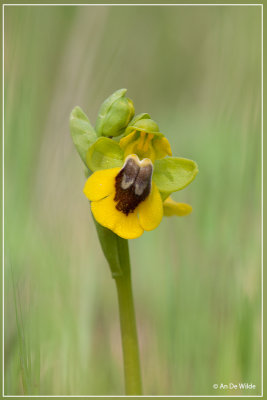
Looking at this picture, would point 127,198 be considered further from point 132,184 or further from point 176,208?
point 176,208

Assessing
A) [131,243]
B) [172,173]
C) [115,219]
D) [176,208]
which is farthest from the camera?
[131,243]

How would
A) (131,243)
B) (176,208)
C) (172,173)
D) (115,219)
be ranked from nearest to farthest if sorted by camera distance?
(115,219)
(172,173)
(176,208)
(131,243)

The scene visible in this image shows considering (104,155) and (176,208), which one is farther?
(176,208)

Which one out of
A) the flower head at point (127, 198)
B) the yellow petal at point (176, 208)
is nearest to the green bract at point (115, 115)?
the flower head at point (127, 198)

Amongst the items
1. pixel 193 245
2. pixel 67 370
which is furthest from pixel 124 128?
pixel 193 245

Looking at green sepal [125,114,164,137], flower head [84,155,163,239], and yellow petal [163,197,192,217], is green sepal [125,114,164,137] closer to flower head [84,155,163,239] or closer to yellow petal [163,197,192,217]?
flower head [84,155,163,239]

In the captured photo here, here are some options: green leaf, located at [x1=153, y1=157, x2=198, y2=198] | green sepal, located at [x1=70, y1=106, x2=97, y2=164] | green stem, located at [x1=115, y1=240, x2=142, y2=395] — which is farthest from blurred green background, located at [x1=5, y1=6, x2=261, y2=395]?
green leaf, located at [x1=153, y1=157, x2=198, y2=198]

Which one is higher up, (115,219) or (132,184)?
(132,184)

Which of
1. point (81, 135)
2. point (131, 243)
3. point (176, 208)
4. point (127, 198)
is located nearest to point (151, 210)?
point (127, 198)
